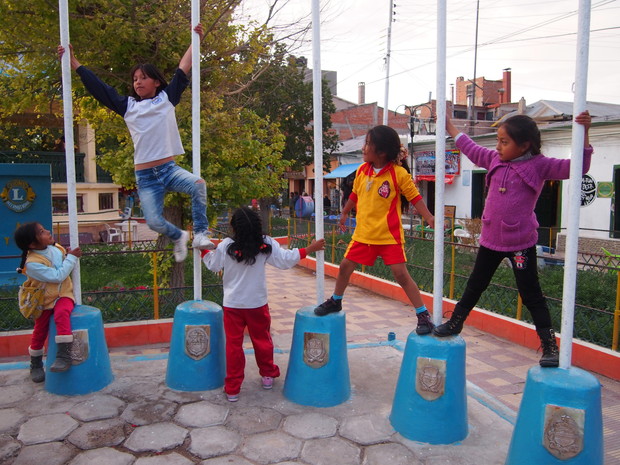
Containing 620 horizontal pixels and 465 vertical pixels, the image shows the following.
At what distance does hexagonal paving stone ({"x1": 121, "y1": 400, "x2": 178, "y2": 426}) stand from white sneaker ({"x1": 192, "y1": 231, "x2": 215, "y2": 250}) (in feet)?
3.95

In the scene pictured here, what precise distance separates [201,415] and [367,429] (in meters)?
1.19

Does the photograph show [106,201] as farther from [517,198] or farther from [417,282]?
[517,198]

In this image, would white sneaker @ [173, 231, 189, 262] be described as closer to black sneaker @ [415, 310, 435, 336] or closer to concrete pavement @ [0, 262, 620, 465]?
concrete pavement @ [0, 262, 620, 465]

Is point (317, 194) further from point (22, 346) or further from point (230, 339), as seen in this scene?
point (22, 346)

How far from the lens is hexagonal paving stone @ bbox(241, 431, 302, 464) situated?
3172 mm

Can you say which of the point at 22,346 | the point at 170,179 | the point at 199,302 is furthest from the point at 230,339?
the point at 22,346

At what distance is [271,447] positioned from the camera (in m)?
3.29

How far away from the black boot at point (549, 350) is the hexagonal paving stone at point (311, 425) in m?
1.44

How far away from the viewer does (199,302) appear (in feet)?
14.5

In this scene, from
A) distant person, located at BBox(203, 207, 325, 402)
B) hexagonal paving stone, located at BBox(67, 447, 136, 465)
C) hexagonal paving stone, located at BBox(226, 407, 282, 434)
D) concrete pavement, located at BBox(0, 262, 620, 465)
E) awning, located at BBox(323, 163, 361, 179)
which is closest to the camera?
hexagonal paving stone, located at BBox(67, 447, 136, 465)

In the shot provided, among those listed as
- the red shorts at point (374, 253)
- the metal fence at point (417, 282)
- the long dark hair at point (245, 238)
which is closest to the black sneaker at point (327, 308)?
the red shorts at point (374, 253)

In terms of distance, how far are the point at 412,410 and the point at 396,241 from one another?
123 centimetres

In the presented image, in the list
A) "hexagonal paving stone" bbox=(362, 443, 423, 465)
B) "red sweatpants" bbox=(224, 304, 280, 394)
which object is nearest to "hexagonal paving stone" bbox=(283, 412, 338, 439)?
"hexagonal paving stone" bbox=(362, 443, 423, 465)

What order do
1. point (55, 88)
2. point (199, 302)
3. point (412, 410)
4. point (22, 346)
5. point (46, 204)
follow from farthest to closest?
point (46, 204) < point (55, 88) < point (22, 346) < point (199, 302) < point (412, 410)
